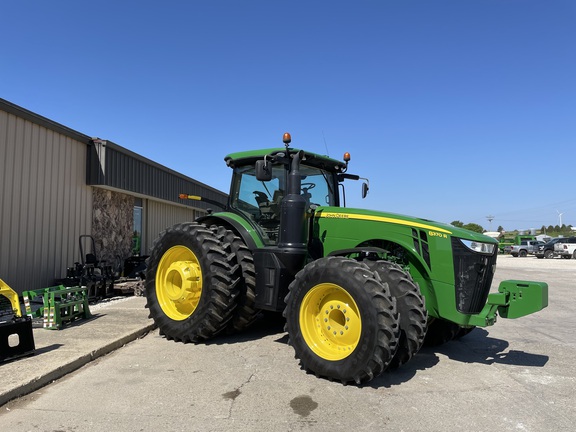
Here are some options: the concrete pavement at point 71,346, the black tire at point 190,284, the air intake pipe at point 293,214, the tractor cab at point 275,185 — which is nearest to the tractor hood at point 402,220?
the tractor cab at point 275,185

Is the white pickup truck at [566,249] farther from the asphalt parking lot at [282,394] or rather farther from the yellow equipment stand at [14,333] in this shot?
the yellow equipment stand at [14,333]

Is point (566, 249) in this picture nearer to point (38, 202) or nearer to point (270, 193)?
point (270, 193)

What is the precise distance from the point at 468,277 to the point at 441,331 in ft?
4.69

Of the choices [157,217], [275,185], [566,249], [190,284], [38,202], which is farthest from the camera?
[566,249]

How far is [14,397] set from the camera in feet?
12.5

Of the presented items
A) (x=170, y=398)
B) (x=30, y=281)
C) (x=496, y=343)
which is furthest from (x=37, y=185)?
(x=496, y=343)

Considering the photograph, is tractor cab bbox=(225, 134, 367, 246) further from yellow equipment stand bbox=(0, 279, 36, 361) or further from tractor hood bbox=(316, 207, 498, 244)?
yellow equipment stand bbox=(0, 279, 36, 361)

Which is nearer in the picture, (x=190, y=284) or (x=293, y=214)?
(x=293, y=214)

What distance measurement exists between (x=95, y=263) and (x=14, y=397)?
18.8 feet

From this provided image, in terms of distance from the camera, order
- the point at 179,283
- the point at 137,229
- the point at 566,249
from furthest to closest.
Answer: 1. the point at 566,249
2. the point at 137,229
3. the point at 179,283

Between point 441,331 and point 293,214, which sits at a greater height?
point 293,214

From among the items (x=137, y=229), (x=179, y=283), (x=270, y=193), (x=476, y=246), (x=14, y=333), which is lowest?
(x=14, y=333)

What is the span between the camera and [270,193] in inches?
241

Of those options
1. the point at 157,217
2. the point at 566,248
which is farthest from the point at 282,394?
the point at 566,248
